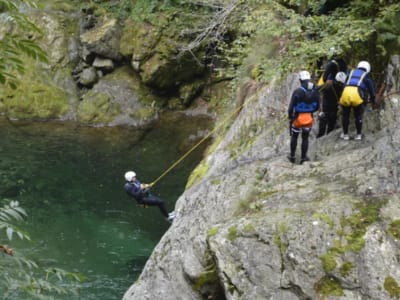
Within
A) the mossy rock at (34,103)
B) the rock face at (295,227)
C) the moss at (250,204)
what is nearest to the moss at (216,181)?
the rock face at (295,227)

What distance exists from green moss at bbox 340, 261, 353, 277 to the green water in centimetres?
715

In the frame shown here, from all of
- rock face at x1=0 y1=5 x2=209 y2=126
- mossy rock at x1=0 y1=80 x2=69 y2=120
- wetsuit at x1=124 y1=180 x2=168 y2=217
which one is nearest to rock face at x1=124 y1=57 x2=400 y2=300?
wetsuit at x1=124 y1=180 x2=168 y2=217

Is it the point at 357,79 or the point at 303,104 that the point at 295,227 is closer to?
the point at 303,104

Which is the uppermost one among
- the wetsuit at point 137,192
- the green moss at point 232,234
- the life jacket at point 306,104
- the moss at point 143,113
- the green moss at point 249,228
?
the life jacket at point 306,104

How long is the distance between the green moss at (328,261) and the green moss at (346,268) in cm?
9

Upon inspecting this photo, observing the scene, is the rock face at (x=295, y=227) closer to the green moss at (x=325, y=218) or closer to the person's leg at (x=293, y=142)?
the green moss at (x=325, y=218)

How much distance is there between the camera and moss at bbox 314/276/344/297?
19.3 ft

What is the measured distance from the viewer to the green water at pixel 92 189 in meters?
13.2

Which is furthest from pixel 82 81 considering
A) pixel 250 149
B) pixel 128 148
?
pixel 250 149

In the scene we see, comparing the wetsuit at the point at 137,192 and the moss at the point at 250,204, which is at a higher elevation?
the moss at the point at 250,204

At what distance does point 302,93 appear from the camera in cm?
754

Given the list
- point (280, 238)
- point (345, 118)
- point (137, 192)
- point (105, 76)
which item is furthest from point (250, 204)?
point (105, 76)

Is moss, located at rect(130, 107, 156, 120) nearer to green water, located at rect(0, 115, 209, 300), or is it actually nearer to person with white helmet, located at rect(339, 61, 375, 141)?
green water, located at rect(0, 115, 209, 300)

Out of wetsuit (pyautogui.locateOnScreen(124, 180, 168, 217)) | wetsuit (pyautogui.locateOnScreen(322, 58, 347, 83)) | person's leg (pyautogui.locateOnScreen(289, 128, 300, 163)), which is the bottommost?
wetsuit (pyautogui.locateOnScreen(124, 180, 168, 217))
